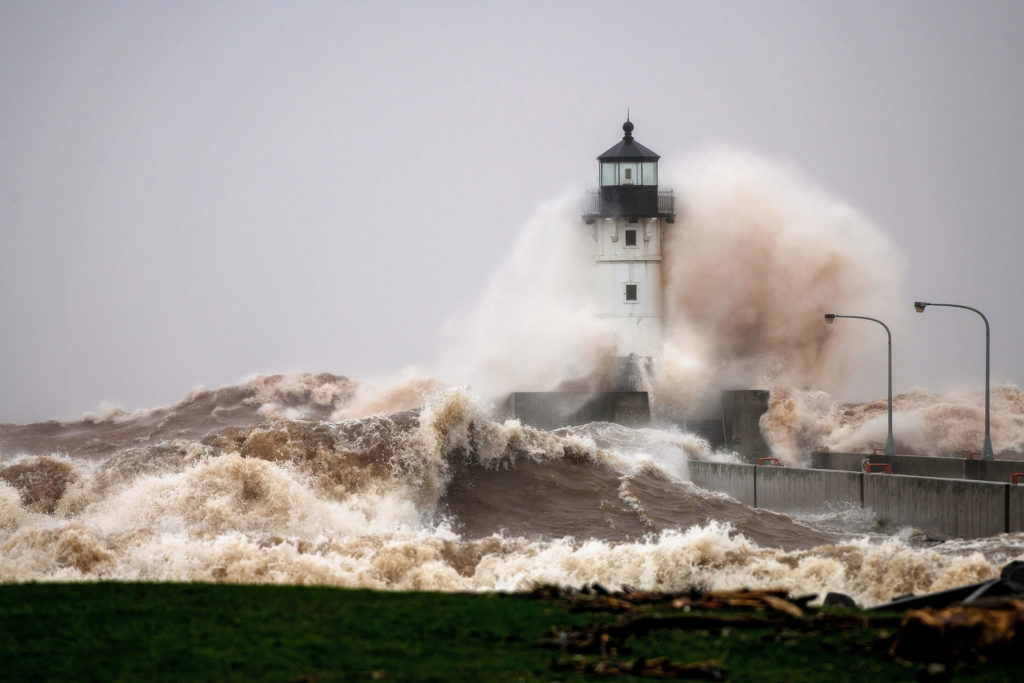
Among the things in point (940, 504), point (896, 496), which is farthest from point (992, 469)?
point (940, 504)

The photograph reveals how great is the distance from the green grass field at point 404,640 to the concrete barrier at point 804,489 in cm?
1648

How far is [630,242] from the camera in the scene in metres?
49.8

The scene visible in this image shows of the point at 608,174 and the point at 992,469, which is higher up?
the point at 608,174

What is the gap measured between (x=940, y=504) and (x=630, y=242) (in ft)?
98.4

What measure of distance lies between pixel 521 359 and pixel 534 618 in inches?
1749

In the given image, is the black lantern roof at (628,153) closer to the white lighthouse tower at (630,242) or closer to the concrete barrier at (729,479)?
the white lighthouse tower at (630,242)

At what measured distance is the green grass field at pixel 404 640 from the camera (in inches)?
246

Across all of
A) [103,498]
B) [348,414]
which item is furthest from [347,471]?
[348,414]

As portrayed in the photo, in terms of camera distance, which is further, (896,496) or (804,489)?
(804,489)

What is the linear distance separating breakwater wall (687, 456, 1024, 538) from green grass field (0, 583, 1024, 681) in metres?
12.8

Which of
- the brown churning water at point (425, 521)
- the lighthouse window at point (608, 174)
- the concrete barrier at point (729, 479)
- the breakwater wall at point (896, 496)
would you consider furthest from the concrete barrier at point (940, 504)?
the lighthouse window at point (608, 174)

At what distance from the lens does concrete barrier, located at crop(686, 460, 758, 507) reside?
1106 inches

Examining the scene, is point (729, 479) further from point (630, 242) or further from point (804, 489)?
point (630, 242)

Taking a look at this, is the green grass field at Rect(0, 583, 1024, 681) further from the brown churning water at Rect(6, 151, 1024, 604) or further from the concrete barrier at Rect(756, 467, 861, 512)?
the concrete barrier at Rect(756, 467, 861, 512)
